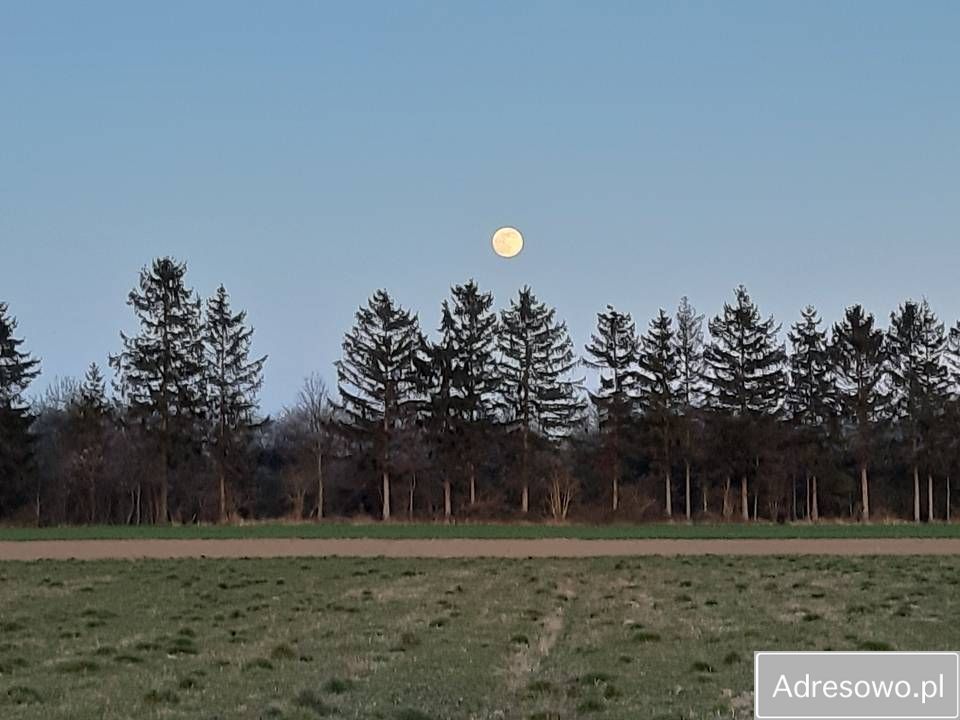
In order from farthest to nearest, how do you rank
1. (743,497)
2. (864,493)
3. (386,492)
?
(864,493)
(743,497)
(386,492)

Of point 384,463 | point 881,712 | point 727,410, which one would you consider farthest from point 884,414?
point 881,712

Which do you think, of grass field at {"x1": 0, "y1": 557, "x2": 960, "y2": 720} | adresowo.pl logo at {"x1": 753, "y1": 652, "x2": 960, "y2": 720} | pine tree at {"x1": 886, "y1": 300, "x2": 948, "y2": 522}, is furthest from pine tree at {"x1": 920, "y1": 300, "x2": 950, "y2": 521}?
adresowo.pl logo at {"x1": 753, "y1": 652, "x2": 960, "y2": 720}

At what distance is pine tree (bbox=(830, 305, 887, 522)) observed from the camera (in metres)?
61.8

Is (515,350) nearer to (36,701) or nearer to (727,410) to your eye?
(727,410)

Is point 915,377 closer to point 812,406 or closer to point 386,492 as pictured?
point 812,406

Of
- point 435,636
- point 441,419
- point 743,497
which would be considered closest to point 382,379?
point 441,419

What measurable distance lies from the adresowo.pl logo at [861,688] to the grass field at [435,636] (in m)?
0.46

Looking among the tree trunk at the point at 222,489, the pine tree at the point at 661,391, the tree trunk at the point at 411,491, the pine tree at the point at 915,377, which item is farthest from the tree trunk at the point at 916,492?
the tree trunk at the point at 222,489

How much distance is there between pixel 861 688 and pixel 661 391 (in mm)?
54408

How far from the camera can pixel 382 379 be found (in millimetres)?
60375

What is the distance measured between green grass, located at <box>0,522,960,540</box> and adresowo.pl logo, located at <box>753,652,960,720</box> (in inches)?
1238

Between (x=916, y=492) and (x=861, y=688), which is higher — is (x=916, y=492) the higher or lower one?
the higher one

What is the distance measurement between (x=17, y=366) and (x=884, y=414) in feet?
164

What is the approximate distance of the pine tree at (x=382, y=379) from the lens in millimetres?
59812
